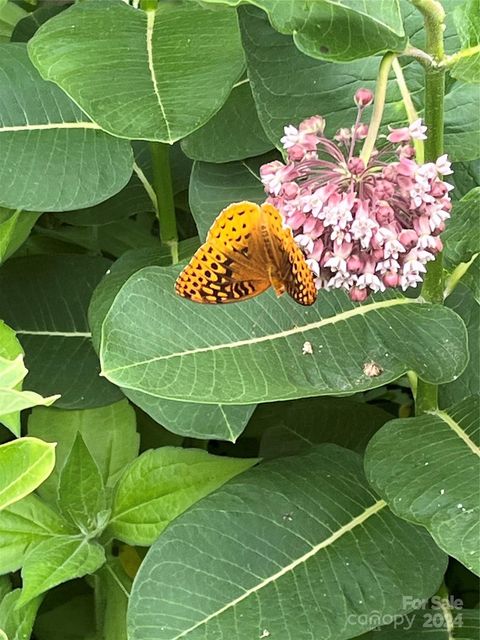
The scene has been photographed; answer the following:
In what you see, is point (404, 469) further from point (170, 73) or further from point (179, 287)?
point (170, 73)

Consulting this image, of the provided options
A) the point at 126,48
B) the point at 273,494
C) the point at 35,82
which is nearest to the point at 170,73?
the point at 126,48

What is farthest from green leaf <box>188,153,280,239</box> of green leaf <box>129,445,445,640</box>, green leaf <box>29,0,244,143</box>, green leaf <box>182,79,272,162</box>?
green leaf <box>129,445,445,640</box>

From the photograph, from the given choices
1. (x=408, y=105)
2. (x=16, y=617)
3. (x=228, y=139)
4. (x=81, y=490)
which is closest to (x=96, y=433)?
(x=81, y=490)

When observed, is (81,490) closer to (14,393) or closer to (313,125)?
(14,393)

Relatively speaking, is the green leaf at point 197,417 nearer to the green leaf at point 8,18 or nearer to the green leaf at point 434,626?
the green leaf at point 434,626

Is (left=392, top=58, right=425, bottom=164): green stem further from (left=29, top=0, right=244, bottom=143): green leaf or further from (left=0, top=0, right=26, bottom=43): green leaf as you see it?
(left=0, top=0, right=26, bottom=43): green leaf

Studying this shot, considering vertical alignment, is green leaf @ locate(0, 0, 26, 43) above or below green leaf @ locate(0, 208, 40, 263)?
above
